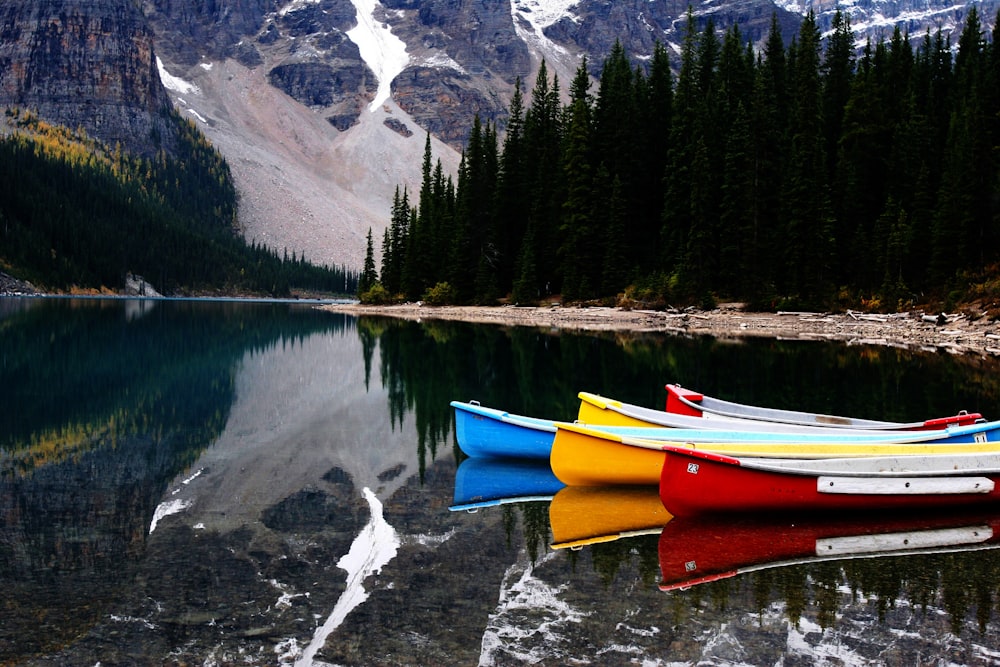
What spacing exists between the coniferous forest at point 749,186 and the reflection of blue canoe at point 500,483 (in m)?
35.0

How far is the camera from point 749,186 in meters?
53.9

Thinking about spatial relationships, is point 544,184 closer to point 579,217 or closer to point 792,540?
point 579,217

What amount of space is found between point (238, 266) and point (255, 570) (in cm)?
17934

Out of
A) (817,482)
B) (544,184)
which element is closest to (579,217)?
(544,184)

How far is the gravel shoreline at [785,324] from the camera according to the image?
122ft

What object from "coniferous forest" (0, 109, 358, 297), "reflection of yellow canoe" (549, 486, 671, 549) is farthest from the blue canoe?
"coniferous forest" (0, 109, 358, 297)

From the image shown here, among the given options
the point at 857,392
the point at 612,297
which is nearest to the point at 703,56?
the point at 612,297

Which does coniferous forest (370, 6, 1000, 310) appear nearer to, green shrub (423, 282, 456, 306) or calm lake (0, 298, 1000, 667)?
green shrub (423, 282, 456, 306)

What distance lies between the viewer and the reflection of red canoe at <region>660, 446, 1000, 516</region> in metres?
9.61

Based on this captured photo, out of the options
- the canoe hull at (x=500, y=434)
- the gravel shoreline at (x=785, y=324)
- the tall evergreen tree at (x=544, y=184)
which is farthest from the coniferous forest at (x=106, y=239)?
the canoe hull at (x=500, y=434)

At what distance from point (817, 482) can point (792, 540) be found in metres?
0.88

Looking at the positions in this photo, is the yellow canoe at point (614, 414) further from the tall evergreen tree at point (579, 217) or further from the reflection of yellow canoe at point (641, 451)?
the tall evergreen tree at point (579, 217)

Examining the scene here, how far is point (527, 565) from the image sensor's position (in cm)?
845

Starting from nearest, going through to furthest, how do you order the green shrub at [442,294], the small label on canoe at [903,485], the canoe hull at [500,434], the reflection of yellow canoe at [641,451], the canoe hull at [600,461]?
the small label on canoe at [903,485]
the reflection of yellow canoe at [641,451]
the canoe hull at [600,461]
the canoe hull at [500,434]
the green shrub at [442,294]
